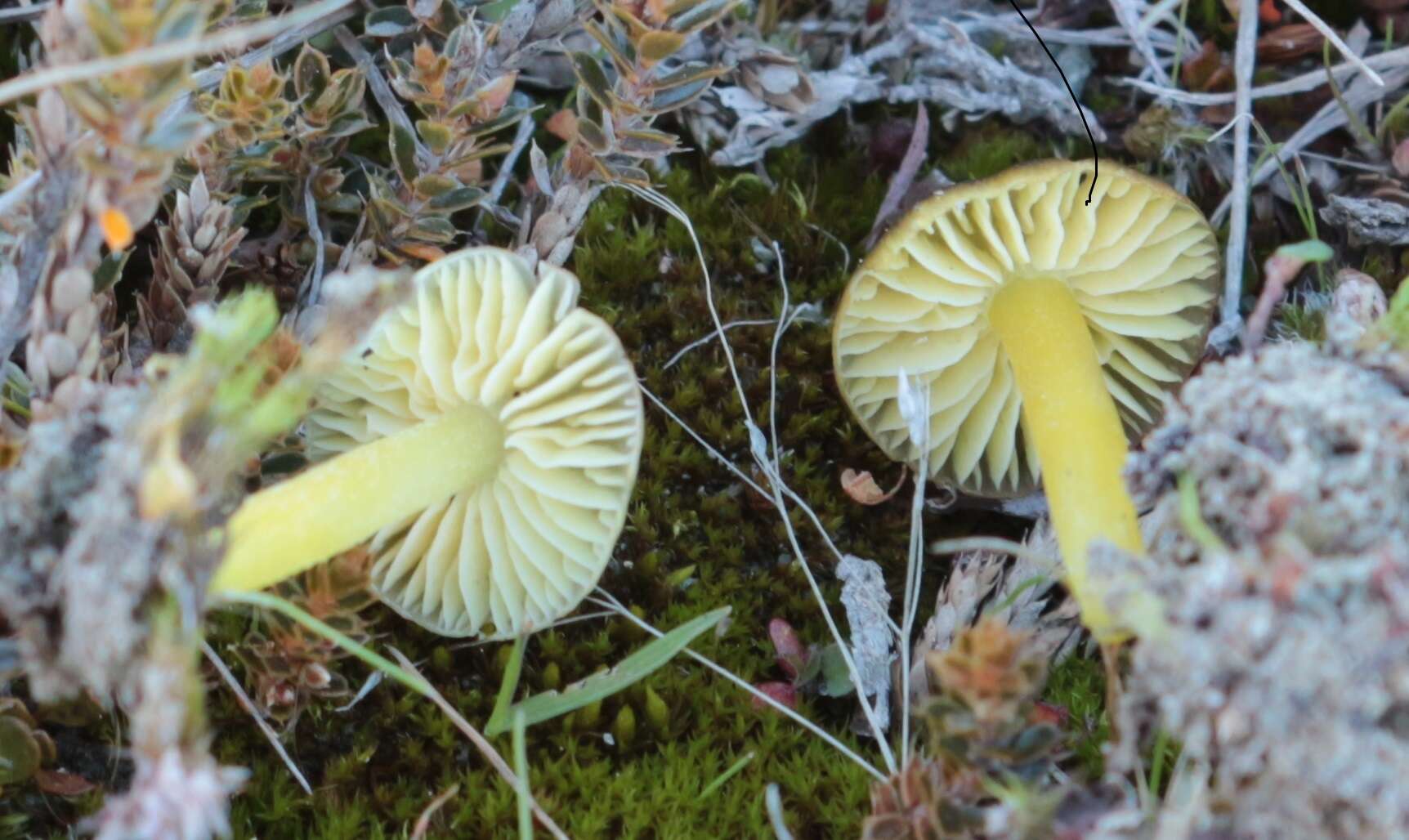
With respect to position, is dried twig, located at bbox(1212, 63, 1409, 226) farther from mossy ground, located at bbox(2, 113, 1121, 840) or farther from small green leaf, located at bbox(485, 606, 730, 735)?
small green leaf, located at bbox(485, 606, 730, 735)

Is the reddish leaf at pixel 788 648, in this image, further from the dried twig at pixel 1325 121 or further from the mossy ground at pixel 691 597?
the dried twig at pixel 1325 121

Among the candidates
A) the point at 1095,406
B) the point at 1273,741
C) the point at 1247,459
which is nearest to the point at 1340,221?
the point at 1095,406

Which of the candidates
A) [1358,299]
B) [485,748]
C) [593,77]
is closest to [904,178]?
[593,77]

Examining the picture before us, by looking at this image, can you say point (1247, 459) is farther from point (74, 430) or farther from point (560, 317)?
point (74, 430)

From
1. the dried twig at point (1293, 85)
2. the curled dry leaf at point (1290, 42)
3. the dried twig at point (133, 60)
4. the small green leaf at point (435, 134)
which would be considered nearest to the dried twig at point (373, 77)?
the small green leaf at point (435, 134)

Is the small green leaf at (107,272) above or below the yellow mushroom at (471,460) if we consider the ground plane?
above

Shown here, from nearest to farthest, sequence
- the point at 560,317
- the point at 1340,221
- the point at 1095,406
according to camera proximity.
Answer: the point at 560,317 < the point at 1095,406 < the point at 1340,221
